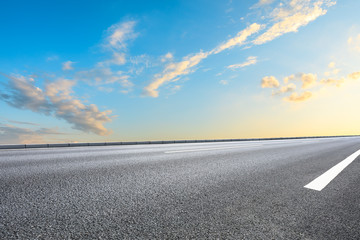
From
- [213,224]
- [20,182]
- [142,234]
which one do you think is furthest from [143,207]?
[20,182]

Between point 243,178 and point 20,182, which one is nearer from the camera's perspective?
point 20,182

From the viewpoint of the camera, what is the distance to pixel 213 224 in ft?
5.70

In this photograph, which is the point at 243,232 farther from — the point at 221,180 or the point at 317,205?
the point at 221,180

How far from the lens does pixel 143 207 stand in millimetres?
2109

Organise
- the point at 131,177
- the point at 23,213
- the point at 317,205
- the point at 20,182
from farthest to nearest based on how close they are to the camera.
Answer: the point at 131,177, the point at 20,182, the point at 317,205, the point at 23,213

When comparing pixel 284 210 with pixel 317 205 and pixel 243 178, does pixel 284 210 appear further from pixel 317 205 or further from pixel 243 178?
pixel 243 178

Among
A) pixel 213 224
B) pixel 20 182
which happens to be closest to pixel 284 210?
pixel 213 224

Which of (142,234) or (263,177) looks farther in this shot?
(263,177)

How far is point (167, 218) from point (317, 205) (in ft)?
5.86

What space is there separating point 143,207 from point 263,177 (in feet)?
8.05

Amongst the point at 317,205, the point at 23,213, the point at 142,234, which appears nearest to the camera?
the point at 142,234

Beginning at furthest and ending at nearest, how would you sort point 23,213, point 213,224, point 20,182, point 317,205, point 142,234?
1. point 20,182
2. point 317,205
3. point 23,213
4. point 213,224
5. point 142,234

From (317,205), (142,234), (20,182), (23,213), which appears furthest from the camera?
(20,182)

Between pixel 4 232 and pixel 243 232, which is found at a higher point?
pixel 4 232
